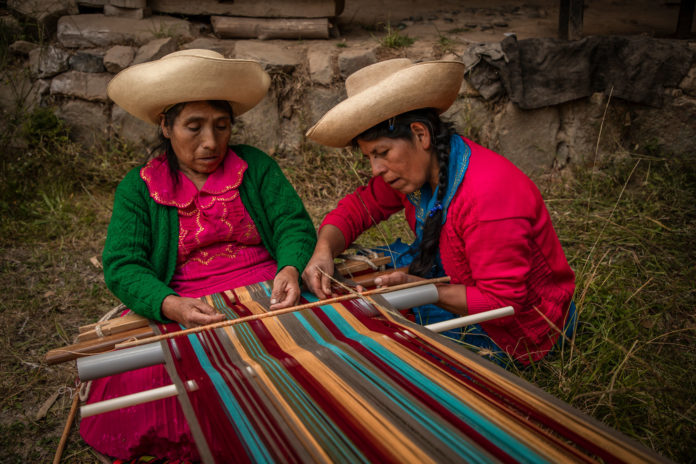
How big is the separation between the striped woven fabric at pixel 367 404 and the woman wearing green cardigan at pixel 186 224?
0.36m

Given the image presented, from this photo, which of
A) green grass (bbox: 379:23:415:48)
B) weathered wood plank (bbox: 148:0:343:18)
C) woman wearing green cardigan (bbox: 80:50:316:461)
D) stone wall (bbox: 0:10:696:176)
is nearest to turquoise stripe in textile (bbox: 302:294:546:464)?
woman wearing green cardigan (bbox: 80:50:316:461)

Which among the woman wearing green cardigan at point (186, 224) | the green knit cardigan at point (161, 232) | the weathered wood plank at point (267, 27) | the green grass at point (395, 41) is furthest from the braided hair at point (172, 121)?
the weathered wood plank at point (267, 27)

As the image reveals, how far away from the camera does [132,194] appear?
2.07m

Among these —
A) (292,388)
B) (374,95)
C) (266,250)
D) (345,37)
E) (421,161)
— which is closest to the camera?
(292,388)

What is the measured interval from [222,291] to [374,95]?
0.97 metres

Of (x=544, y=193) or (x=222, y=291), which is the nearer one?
(x=222, y=291)

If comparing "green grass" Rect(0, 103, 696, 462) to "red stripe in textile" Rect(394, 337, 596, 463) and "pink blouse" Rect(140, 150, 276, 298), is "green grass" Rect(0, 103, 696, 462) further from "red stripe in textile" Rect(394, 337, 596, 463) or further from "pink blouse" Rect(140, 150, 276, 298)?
"pink blouse" Rect(140, 150, 276, 298)

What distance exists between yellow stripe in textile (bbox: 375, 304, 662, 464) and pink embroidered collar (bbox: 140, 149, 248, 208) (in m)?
1.24

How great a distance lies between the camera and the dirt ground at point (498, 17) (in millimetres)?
4953

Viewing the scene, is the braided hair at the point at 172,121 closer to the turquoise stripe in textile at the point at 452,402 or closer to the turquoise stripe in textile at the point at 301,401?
the turquoise stripe in textile at the point at 301,401

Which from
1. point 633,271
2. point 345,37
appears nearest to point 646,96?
point 633,271

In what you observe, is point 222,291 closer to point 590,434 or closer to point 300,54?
point 590,434

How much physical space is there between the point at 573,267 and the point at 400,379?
222 cm

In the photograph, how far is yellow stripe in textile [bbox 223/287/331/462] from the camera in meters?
1.06
